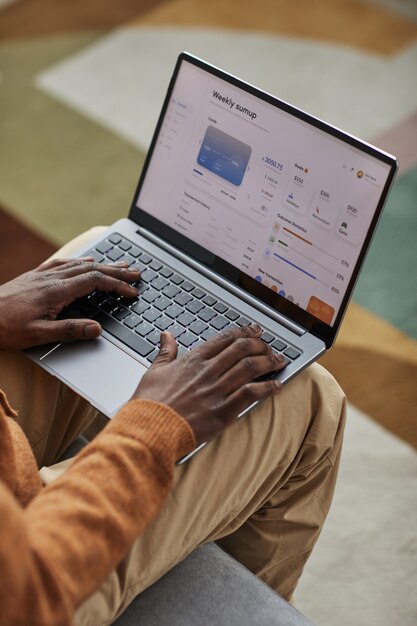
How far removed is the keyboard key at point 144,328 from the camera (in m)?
1.27

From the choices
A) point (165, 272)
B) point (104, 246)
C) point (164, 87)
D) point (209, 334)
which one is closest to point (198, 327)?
point (209, 334)

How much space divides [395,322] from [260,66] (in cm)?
110

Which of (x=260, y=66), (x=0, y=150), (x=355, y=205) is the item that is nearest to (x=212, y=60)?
(x=260, y=66)

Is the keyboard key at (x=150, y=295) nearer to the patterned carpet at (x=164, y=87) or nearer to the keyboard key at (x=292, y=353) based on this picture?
the keyboard key at (x=292, y=353)

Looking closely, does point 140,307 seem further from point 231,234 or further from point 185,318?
point 231,234

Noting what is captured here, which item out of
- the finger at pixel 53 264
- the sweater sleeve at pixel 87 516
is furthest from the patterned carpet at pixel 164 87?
the sweater sleeve at pixel 87 516

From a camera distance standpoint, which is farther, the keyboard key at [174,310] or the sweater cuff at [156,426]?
the keyboard key at [174,310]

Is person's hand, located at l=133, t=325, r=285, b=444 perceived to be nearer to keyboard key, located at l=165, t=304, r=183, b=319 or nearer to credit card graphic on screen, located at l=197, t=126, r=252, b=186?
keyboard key, located at l=165, t=304, r=183, b=319

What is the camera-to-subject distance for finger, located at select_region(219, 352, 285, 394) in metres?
1.11

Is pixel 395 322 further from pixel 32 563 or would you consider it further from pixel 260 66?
pixel 32 563

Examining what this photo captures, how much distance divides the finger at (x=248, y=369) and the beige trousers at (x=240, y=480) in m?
0.05

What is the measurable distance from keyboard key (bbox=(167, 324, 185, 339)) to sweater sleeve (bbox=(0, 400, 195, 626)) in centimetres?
21

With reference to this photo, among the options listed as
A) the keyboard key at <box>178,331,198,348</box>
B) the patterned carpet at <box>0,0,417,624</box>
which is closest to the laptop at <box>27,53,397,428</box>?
the keyboard key at <box>178,331,198,348</box>

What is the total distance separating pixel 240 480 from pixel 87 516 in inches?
9.8
